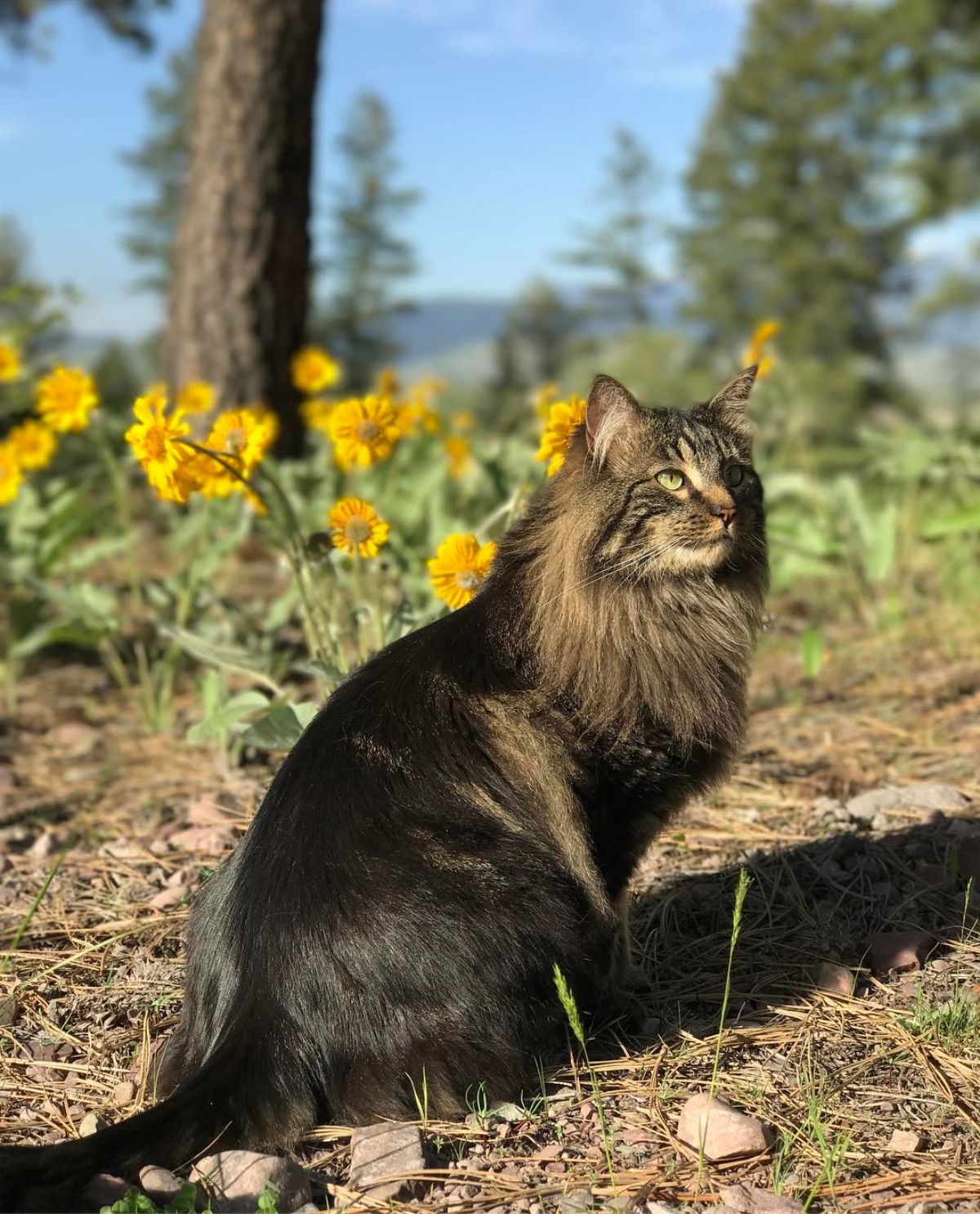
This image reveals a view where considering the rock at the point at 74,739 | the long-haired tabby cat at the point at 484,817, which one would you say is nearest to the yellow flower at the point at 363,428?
the long-haired tabby cat at the point at 484,817

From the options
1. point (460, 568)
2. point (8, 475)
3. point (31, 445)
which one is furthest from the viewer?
point (31, 445)

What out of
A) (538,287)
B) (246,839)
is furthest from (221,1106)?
(538,287)

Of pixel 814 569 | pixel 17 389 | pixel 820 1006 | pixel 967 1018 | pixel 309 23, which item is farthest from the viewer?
pixel 309 23

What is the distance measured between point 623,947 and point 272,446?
16.7 feet

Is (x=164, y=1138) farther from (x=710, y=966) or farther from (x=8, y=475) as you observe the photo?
(x=8, y=475)

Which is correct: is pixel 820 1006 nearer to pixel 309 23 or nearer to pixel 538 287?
pixel 309 23

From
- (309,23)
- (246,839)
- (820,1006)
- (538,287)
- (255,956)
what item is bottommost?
(820,1006)

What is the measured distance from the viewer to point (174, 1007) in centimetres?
258

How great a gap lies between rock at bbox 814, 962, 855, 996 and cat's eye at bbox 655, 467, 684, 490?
1.16 metres

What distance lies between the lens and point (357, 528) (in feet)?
10.0

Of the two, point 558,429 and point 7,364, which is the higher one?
point 7,364

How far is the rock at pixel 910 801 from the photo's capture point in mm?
3398

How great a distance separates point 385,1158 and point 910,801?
6.85 ft

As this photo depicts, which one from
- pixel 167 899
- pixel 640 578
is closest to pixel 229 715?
pixel 167 899
